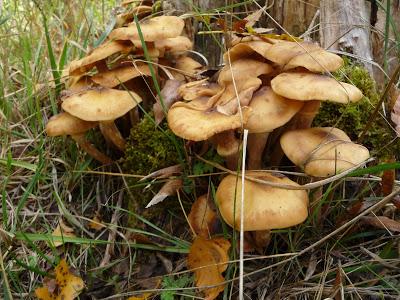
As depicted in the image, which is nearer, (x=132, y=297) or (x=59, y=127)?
(x=132, y=297)

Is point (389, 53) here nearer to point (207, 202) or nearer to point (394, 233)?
point (394, 233)

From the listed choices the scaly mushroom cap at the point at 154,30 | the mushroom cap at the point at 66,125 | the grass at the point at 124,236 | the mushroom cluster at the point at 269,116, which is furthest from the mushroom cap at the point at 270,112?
the mushroom cap at the point at 66,125

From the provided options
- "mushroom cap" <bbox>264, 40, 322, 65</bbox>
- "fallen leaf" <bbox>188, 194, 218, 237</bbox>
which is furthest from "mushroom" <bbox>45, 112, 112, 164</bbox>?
"mushroom cap" <bbox>264, 40, 322, 65</bbox>

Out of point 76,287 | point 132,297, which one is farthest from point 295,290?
point 76,287

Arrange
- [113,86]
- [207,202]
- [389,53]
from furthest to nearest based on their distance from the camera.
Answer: [389,53]
[113,86]
[207,202]

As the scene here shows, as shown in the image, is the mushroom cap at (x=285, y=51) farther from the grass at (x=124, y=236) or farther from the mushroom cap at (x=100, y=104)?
the mushroom cap at (x=100, y=104)

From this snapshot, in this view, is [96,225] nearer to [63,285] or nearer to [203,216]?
[63,285]
